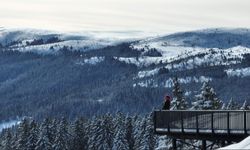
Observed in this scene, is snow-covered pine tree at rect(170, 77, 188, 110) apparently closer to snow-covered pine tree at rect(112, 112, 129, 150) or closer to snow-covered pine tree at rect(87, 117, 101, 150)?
snow-covered pine tree at rect(112, 112, 129, 150)

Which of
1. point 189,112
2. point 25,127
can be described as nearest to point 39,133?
point 25,127

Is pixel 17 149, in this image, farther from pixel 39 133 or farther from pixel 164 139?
pixel 164 139

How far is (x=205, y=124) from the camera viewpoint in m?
43.1

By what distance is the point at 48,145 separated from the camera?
342 ft

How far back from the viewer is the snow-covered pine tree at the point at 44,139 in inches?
4065

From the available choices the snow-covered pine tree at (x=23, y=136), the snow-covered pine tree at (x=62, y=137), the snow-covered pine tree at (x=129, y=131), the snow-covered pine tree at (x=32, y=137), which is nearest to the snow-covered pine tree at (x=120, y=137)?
the snow-covered pine tree at (x=129, y=131)

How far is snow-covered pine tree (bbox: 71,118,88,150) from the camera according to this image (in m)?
110

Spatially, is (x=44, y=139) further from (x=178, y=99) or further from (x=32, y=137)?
(x=178, y=99)

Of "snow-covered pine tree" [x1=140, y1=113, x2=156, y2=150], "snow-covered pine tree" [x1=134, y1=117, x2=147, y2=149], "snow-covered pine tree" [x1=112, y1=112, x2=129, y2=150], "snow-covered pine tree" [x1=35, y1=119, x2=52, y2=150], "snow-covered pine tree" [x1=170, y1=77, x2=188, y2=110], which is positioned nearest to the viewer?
"snow-covered pine tree" [x1=170, y1=77, x2=188, y2=110]

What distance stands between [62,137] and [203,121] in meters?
67.8

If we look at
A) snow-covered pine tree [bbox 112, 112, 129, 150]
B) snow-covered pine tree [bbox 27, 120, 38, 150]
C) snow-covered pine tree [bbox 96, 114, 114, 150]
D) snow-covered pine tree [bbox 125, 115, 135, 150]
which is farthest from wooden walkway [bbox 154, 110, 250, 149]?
snow-covered pine tree [bbox 96, 114, 114, 150]

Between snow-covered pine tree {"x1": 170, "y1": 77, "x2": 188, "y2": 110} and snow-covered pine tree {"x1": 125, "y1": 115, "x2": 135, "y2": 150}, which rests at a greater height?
snow-covered pine tree {"x1": 170, "y1": 77, "x2": 188, "y2": 110}

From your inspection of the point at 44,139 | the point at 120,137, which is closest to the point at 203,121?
the point at 120,137

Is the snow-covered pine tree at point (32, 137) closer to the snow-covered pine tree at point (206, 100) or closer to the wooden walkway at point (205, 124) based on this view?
the snow-covered pine tree at point (206, 100)
